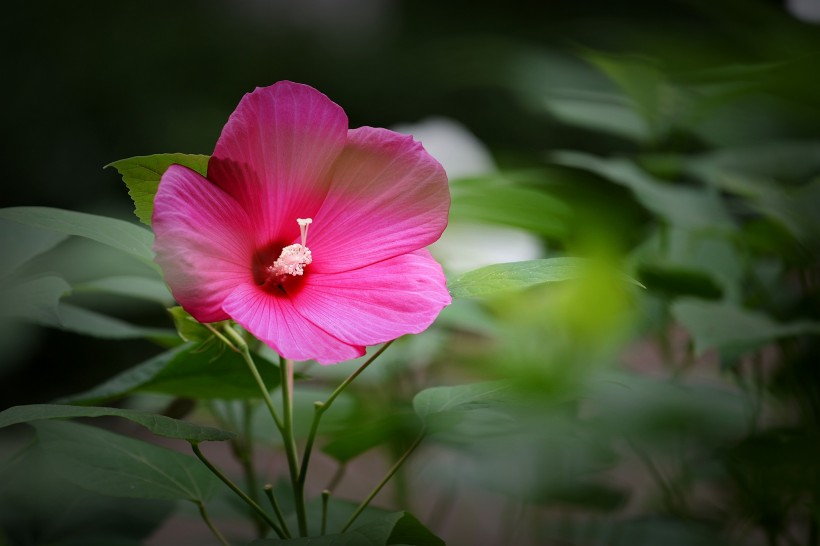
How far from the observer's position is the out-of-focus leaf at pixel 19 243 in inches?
17.8

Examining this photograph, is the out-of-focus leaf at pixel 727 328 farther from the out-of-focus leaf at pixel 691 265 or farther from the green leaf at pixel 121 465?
the green leaf at pixel 121 465

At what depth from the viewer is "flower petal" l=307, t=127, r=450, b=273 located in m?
0.38

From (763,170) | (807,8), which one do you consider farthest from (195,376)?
(763,170)

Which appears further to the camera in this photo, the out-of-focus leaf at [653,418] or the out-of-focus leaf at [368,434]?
the out-of-focus leaf at [368,434]

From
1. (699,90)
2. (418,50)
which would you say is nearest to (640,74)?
(699,90)

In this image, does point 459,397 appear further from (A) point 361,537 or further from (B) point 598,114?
(B) point 598,114

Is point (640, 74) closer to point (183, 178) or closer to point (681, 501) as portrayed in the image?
point (681, 501)

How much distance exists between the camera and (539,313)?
0.29 m

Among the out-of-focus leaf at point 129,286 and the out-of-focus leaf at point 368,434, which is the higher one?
the out-of-focus leaf at point 129,286

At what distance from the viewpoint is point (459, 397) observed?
0.40 m

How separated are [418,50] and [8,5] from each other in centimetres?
106

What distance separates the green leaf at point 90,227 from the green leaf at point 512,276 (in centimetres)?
15

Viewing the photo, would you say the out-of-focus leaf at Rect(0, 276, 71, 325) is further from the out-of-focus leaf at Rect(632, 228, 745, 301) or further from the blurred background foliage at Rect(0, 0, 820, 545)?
the out-of-focus leaf at Rect(632, 228, 745, 301)

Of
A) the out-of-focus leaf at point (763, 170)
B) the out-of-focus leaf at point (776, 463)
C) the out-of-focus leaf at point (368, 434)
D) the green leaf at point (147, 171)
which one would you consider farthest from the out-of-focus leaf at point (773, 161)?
the green leaf at point (147, 171)
